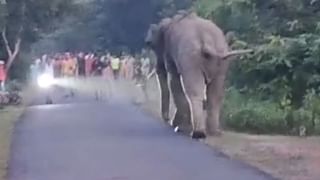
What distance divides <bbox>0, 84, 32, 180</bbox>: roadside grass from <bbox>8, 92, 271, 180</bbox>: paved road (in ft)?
0.40

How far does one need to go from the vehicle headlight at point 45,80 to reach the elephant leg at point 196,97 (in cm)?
2910

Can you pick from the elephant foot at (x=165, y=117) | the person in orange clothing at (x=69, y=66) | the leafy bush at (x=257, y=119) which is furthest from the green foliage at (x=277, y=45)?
the person in orange clothing at (x=69, y=66)

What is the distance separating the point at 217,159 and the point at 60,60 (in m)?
41.2

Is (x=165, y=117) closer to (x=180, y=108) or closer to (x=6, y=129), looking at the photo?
(x=180, y=108)

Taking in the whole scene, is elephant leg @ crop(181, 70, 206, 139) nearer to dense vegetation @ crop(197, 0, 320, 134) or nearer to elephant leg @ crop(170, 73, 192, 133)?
elephant leg @ crop(170, 73, 192, 133)

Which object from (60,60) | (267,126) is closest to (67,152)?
(267,126)

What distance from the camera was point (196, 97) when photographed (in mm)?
18062

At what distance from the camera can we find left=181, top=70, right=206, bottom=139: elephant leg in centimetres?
1764

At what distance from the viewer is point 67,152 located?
15391 millimetres

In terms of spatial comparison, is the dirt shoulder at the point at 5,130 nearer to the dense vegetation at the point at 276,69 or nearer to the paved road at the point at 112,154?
the paved road at the point at 112,154

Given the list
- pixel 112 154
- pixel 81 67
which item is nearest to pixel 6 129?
pixel 112 154

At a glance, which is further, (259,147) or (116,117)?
(116,117)

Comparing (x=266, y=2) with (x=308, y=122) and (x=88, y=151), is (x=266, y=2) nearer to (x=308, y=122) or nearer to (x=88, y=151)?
(x=308, y=122)

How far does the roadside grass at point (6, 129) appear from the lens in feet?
46.1
